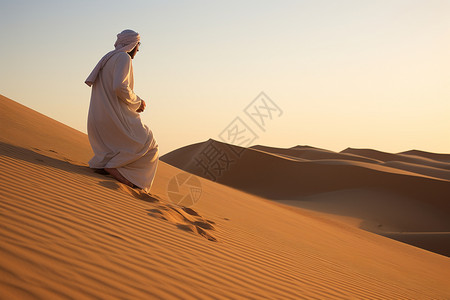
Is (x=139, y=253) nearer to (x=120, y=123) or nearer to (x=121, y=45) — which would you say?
(x=120, y=123)

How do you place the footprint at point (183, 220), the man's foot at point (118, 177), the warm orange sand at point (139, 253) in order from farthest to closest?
the man's foot at point (118, 177), the footprint at point (183, 220), the warm orange sand at point (139, 253)

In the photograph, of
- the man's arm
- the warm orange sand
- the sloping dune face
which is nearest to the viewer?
the warm orange sand

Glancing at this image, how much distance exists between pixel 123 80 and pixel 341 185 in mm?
23639

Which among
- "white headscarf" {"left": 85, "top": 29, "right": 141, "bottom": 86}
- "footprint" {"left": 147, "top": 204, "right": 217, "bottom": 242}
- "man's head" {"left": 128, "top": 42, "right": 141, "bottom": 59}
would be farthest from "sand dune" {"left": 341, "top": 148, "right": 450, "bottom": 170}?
"white headscarf" {"left": 85, "top": 29, "right": 141, "bottom": 86}

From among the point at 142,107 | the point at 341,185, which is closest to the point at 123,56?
the point at 142,107

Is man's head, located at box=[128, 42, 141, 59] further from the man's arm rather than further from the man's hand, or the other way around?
the man's hand

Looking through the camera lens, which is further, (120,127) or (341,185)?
(341,185)

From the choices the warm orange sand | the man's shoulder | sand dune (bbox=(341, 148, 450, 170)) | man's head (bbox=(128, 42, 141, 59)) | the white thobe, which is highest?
sand dune (bbox=(341, 148, 450, 170))

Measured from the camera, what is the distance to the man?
5.48 m

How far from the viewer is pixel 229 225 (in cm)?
616

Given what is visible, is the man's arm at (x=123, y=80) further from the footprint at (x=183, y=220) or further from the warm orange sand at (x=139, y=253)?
the footprint at (x=183, y=220)

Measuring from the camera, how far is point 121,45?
5.75 meters

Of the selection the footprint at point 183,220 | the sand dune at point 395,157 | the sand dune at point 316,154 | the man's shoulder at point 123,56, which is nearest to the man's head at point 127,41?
the man's shoulder at point 123,56

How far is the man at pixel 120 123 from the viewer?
18.0 ft
